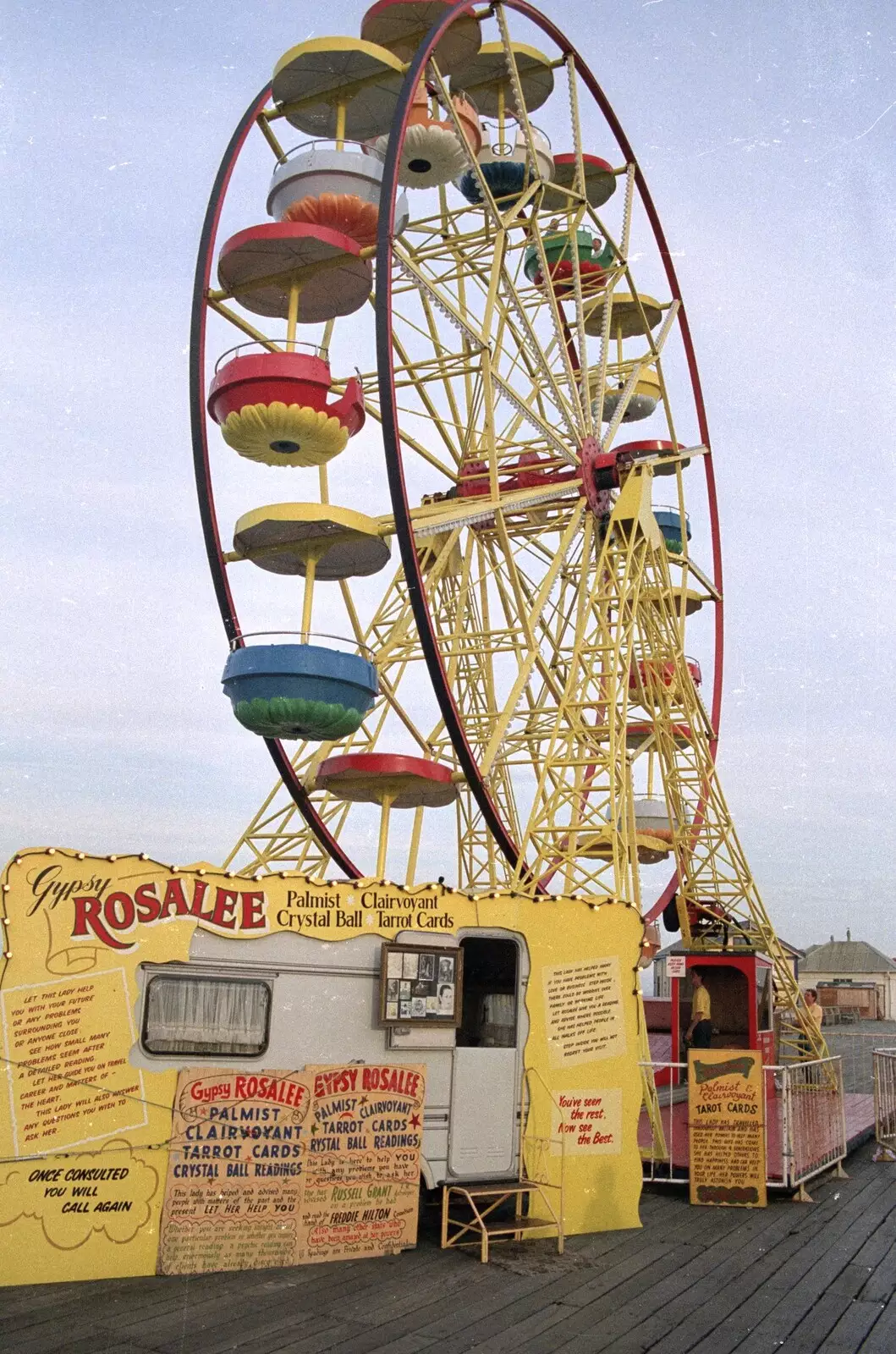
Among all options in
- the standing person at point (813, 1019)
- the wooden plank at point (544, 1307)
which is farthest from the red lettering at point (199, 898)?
the standing person at point (813, 1019)

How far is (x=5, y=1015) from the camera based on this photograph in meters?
7.16

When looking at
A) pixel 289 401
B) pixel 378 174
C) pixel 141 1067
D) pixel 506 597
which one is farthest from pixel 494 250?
pixel 141 1067

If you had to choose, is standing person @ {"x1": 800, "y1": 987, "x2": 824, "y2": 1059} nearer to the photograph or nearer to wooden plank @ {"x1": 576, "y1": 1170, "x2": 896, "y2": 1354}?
wooden plank @ {"x1": 576, "y1": 1170, "x2": 896, "y2": 1354}

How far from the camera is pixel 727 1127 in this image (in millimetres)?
10062

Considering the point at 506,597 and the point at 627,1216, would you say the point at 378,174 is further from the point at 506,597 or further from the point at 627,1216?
the point at 627,1216

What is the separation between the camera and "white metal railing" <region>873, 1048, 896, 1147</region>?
13.2 metres

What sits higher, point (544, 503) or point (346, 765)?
point (544, 503)

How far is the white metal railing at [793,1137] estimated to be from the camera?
10.4 m

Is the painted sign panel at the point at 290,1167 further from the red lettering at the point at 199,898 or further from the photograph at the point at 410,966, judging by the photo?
the red lettering at the point at 199,898

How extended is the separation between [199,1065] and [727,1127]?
4.81m

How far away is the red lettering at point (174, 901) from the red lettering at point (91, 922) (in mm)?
351

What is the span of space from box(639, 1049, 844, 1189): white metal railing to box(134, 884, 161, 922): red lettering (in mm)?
4811

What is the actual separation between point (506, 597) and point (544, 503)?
185 centimetres

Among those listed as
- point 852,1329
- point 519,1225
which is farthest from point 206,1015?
point 852,1329
